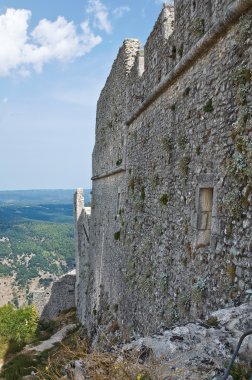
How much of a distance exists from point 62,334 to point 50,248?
13610 centimetres

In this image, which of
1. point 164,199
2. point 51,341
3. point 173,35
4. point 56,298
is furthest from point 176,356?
point 56,298

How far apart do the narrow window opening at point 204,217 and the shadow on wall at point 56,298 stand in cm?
2556

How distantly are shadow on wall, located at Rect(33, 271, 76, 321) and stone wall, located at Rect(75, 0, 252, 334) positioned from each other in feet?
59.0

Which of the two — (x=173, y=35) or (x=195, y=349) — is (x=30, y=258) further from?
(x=195, y=349)

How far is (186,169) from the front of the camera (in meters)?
6.50

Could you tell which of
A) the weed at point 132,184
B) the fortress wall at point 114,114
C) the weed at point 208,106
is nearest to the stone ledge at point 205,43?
the weed at point 208,106

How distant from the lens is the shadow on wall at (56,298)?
98.9ft

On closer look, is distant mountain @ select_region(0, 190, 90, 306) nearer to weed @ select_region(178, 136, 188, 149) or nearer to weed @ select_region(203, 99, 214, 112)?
weed @ select_region(178, 136, 188, 149)

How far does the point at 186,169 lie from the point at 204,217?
102 centimetres

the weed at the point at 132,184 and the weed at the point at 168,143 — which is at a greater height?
the weed at the point at 168,143

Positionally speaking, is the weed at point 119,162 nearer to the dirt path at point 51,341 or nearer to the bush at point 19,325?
the dirt path at point 51,341

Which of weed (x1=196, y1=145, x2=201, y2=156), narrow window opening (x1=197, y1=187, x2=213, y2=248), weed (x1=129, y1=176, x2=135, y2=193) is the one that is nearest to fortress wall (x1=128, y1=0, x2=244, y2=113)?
weed (x1=196, y1=145, x2=201, y2=156)

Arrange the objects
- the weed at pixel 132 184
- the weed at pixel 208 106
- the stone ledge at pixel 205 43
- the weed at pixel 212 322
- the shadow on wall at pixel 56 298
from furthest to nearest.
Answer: the shadow on wall at pixel 56 298
the weed at pixel 132 184
the weed at pixel 208 106
the stone ledge at pixel 205 43
the weed at pixel 212 322

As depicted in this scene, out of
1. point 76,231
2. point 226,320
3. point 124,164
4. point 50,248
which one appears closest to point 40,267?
point 50,248
